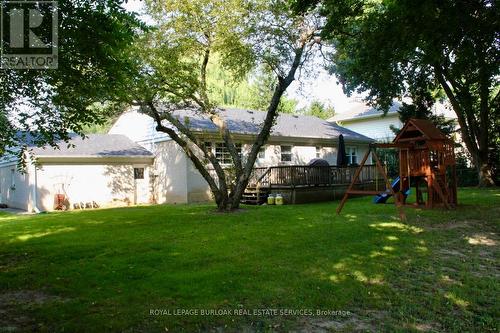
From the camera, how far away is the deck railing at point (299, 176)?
17.7 meters

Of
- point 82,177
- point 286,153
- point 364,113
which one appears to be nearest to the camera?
point 82,177

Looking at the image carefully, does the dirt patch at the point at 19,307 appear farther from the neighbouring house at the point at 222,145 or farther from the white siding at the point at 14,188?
the white siding at the point at 14,188

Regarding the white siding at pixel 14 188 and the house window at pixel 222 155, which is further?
the house window at pixel 222 155

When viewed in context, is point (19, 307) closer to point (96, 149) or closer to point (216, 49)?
point (216, 49)

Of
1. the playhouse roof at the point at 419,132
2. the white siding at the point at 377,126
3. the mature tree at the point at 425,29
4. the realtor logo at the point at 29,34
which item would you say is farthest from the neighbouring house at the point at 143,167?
the realtor logo at the point at 29,34

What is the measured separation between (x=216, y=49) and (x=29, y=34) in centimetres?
907

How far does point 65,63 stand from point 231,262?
405 centimetres

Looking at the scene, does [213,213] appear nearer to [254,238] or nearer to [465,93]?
[254,238]

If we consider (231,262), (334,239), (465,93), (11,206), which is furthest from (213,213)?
(11,206)

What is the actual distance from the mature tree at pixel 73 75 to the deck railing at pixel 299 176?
10.9 metres

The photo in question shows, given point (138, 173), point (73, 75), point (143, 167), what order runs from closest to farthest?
point (73, 75) < point (138, 173) < point (143, 167)

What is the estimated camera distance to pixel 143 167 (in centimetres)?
2228

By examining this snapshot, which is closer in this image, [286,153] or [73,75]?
[73,75]

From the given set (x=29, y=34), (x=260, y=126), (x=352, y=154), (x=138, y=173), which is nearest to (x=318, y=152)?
(x=352, y=154)
